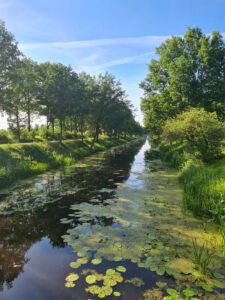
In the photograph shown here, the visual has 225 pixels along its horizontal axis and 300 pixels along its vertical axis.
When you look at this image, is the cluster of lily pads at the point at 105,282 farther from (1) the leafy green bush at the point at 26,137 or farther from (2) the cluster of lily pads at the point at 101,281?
(1) the leafy green bush at the point at 26,137

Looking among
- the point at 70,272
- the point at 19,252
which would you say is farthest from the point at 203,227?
the point at 19,252

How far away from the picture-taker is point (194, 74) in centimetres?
3419

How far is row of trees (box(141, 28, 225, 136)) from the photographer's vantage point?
33125 millimetres

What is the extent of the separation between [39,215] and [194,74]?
1221 inches

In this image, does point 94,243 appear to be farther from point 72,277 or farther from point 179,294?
point 179,294

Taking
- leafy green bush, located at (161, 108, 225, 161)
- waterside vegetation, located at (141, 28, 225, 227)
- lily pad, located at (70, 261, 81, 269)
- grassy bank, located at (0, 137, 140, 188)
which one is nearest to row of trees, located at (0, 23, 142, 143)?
grassy bank, located at (0, 137, 140, 188)

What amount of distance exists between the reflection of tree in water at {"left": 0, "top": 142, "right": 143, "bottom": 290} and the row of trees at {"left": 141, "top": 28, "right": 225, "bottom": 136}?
1965 cm

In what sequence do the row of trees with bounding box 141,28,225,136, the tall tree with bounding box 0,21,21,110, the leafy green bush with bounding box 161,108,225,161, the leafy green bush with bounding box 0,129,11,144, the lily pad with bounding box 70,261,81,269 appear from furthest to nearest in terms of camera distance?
the leafy green bush with bounding box 0,129,11,144, the row of trees with bounding box 141,28,225,136, the tall tree with bounding box 0,21,21,110, the leafy green bush with bounding box 161,108,225,161, the lily pad with bounding box 70,261,81,269

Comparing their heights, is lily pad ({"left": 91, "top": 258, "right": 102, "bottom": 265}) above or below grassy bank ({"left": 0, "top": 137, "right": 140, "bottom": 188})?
below

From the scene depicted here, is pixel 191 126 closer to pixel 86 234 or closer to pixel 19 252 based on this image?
pixel 86 234

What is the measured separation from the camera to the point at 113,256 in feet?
24.7

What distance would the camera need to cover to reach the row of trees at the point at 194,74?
33.1m

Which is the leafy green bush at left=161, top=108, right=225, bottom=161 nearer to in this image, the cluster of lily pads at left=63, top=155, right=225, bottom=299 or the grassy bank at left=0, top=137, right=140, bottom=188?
the cluster of lily pads at left=63, top=155, right=225, bottom=299

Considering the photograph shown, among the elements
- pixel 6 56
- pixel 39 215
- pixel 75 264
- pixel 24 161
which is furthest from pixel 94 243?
pixel 6 56
